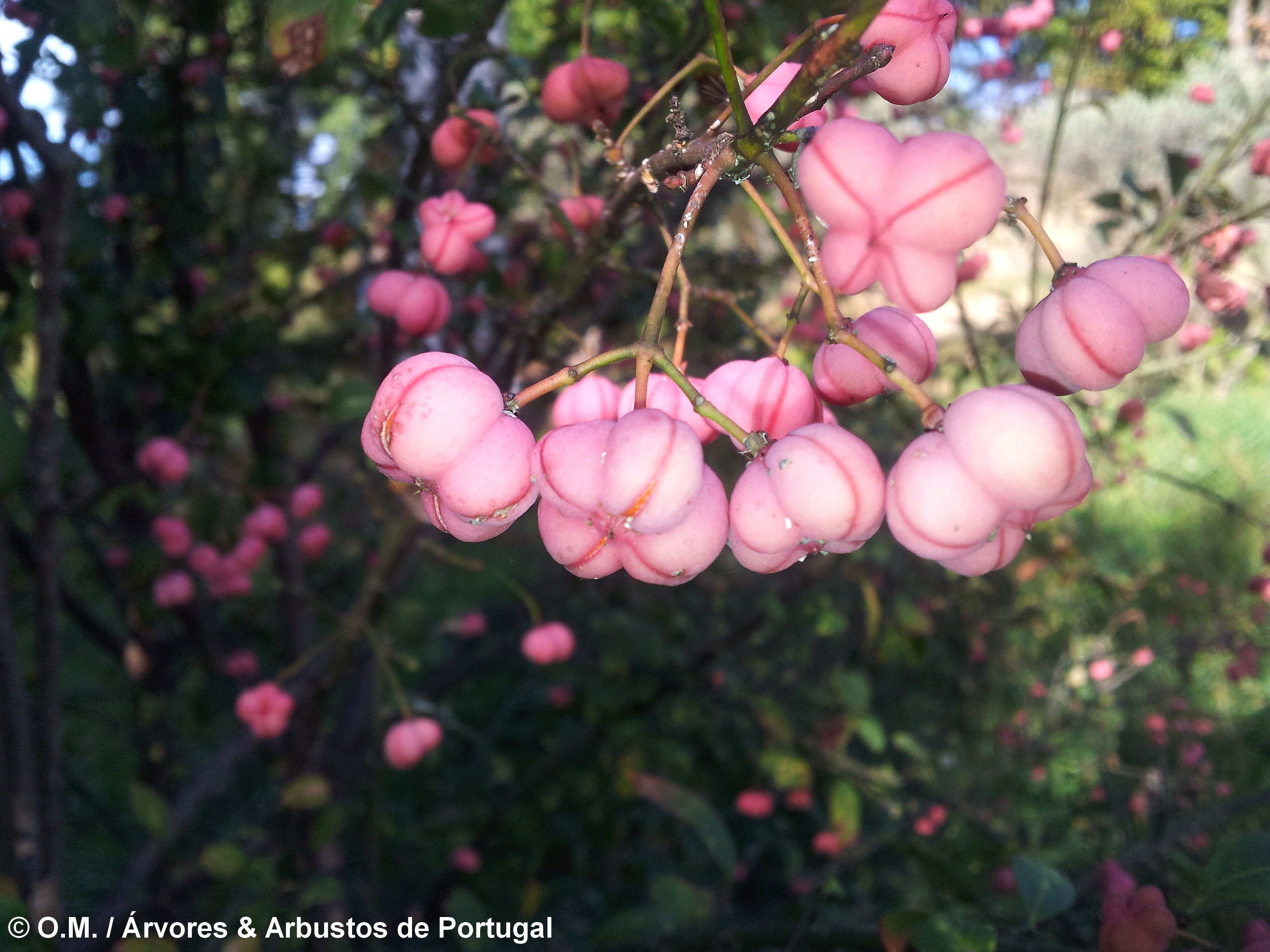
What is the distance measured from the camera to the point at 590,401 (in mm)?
677

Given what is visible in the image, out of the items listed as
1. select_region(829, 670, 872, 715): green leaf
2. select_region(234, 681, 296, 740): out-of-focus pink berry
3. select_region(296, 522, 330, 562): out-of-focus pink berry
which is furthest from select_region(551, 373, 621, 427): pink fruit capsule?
select_region(296, 522, 330, 562): out-of-focus pink berry

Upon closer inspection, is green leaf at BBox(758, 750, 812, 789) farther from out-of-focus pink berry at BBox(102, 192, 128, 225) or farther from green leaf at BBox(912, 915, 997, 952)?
out-of-focus pink berry at BBox(102, 192, 128, 225)

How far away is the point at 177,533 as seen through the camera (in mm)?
1607

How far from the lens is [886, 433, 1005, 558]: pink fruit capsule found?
1.56ft

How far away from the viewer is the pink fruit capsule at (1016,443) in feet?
1.53

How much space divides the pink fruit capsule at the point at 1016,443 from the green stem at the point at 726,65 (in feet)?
0.65

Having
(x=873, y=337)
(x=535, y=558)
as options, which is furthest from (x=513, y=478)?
(x=535, y=558)

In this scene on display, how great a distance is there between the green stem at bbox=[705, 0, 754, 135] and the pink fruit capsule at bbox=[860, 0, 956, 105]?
0.12 m

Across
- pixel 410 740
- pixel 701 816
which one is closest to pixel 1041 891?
pixel 701 816

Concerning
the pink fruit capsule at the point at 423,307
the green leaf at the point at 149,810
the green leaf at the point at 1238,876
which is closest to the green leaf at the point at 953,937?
the green leaf at the point at 1238,876

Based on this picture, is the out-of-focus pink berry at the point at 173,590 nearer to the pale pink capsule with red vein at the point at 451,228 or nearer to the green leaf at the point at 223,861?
the green leaf at the point at 223,861

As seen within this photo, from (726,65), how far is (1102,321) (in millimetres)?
285

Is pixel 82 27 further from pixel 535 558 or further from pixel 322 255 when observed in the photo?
pixel 535 558

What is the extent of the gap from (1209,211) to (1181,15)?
6.42m
